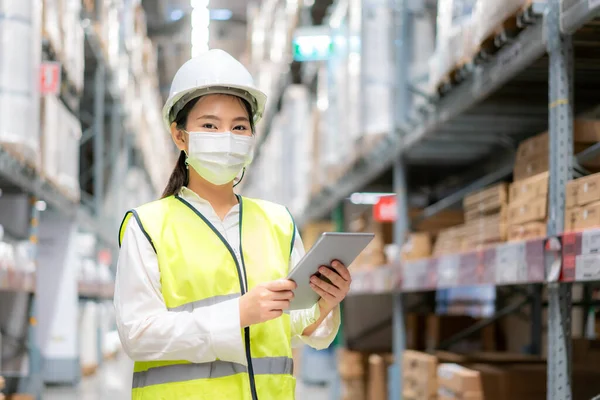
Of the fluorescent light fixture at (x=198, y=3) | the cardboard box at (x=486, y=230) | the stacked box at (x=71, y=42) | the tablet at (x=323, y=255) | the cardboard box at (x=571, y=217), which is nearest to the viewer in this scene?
the tablet at (x=323, y=255)

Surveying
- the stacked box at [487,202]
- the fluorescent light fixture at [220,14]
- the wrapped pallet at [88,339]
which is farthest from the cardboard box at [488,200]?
the fluorescent light fixture at [220,14]

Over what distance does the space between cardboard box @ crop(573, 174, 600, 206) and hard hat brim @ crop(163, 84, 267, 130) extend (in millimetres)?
1377

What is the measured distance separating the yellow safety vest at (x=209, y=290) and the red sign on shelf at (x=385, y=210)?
4833 millimetres

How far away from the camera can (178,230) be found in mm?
2312

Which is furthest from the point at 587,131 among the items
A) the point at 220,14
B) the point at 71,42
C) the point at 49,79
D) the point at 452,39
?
the point at 220,14

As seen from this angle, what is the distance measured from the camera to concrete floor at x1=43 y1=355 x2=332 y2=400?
365 inches

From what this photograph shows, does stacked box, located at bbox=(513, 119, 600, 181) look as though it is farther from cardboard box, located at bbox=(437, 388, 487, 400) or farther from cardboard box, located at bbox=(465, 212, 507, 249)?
cardboard box, located at bbox=(437, 388, 487, 400)

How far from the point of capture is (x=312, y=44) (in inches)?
393

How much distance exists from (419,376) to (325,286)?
3.55 meters

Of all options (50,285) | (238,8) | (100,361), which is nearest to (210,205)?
(50,285)

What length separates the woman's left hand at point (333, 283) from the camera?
A: 220 centimetres

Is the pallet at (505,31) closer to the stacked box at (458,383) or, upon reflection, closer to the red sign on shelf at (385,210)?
the stacked box at (458,383)

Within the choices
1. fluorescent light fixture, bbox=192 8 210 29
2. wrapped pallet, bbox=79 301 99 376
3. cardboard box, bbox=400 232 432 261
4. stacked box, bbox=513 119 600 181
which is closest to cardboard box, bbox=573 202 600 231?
stacked box, bbox=513 119 600 181

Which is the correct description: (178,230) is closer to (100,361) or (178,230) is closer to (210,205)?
(210,205)
